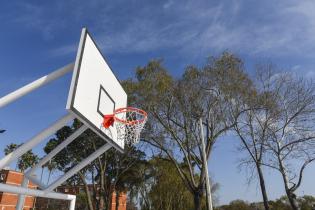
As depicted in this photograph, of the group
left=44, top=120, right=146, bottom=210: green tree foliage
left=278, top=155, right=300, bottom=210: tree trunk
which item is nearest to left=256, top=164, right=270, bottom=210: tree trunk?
left=278, top=155, right=300, bottom=210: tree trunk

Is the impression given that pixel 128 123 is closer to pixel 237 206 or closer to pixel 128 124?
pixel 128 124

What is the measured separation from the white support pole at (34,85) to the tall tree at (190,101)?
13715 millimetres

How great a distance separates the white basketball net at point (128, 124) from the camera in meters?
8.69

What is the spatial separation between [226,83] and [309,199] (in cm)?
3343

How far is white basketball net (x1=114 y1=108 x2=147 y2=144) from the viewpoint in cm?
869

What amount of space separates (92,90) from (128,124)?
1975 millimetres

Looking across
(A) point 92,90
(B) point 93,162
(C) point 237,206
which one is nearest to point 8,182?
(B) point 93,162

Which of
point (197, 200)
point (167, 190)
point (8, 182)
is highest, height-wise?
point (8, 182)

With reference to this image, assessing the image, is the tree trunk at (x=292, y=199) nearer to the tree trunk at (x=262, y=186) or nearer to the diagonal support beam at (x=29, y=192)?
the tree trunk at (x=262, y=186)

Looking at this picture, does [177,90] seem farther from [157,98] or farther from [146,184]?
[146,184]

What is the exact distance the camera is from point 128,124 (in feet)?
28.4

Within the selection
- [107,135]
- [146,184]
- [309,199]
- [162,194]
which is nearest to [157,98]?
[107,135]

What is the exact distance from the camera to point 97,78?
7531 millimetres

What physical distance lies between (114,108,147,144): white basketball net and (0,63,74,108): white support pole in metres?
2.13
